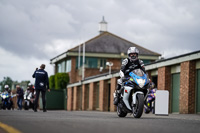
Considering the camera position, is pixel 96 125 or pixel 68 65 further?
pixel 68 65

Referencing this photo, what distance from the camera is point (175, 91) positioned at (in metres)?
29.3

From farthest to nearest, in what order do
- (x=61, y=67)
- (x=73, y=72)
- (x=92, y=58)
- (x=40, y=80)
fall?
(x=61, y=67) < (x=92, y=58) < (x=73, y=72) < (x=40, y=80)

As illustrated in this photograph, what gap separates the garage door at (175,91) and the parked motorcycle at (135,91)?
48.3 feet

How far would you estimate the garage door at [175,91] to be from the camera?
28.8 metres

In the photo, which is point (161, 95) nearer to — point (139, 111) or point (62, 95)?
point (139, 111)

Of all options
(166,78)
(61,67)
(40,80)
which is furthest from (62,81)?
(40,80)

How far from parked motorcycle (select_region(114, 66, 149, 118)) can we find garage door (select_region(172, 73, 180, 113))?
48.3 ft

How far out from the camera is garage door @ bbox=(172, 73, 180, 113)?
28.8 metres

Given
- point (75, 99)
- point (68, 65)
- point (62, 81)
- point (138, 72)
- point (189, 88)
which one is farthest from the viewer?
point (68, 65)

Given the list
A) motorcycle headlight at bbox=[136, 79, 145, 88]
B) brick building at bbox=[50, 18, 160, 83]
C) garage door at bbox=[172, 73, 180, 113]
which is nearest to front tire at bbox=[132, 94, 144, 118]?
motorcycle headlight at bbox=[136, 79, 145, 88]

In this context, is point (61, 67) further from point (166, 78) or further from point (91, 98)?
point (166, 78)

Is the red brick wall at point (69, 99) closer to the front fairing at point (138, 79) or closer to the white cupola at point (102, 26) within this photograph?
the white cupola at point (102, 26)

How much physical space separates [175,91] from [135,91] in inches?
618

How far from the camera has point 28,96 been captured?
39.0 meters
